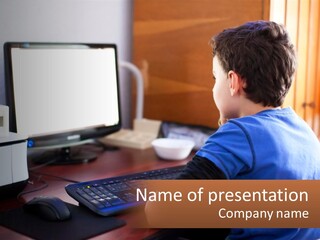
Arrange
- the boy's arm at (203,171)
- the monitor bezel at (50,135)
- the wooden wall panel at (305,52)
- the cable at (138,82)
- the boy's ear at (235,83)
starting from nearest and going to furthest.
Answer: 1. the boy's arm at (203,171)
2. the boy's ear at (235,83)
3. the monitor bezel at (50,135)
4. the wooden wall panel at (305,52)
5. the cable at (138,82)

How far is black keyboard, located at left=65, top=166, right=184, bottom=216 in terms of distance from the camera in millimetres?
969

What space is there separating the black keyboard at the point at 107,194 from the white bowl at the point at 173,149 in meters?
0.30

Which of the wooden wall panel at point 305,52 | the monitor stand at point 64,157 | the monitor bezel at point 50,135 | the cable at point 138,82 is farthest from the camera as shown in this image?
the cable at point 138,82

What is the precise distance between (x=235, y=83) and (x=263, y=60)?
0.25 ft

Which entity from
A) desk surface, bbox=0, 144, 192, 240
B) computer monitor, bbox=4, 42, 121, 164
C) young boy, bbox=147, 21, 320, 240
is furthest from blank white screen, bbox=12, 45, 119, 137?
young boy, bbox=147, 21, 320, 240

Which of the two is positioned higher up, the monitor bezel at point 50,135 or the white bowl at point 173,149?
the monitor bezel at point 50,135

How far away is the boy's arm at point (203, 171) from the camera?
844 mm

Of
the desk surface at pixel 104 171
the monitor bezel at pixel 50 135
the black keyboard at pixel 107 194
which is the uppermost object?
the monitor bezel at pixel 50 135

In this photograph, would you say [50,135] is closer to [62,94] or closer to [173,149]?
[62,94]

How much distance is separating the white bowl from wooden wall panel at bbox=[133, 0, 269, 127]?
167 millimetres

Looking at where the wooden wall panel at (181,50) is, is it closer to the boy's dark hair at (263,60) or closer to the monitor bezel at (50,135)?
the monitor bezel at (50,135)

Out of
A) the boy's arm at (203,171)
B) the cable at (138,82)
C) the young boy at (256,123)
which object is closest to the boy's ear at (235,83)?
the young boy at (256,123)

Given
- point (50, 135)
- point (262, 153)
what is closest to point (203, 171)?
point (262, 153)

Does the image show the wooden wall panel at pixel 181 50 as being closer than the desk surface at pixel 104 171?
No
